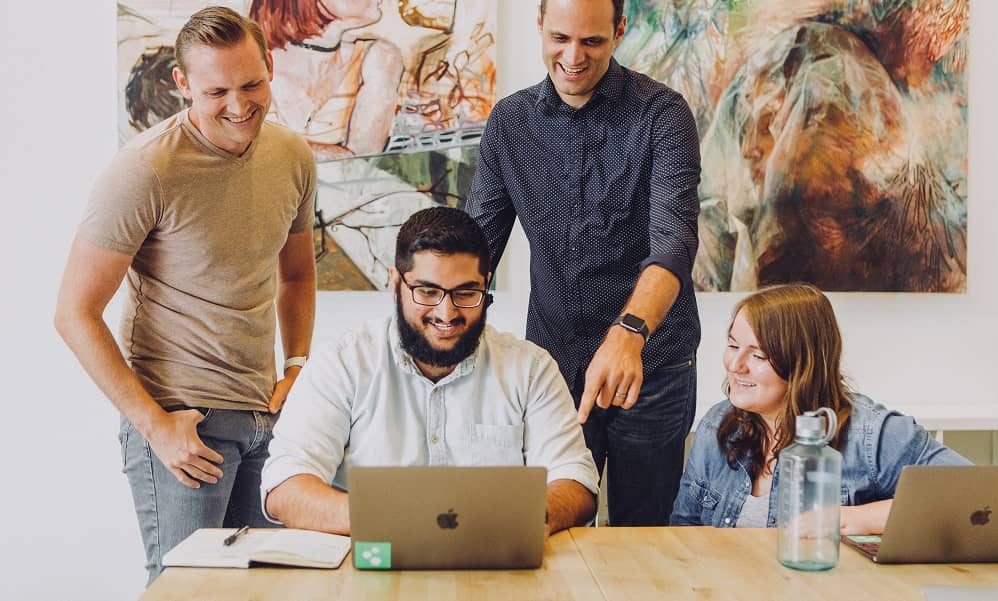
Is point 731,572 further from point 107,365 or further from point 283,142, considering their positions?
point 283,142

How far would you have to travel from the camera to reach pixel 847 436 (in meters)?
2.01

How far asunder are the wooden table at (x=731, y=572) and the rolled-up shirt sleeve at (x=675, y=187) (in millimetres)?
694

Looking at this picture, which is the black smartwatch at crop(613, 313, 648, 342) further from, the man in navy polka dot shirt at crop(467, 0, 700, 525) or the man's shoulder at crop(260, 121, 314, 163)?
the man's shoulder at crop(260, 121, 314, 163)

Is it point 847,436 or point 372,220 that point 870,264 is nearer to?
point 847,436

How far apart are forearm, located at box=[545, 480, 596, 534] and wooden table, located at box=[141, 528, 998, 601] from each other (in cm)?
10

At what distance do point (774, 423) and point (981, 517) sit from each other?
593 mm

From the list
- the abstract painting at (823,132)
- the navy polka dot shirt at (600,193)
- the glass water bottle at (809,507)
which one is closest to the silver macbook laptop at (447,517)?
the glass water bottle at (809,507)

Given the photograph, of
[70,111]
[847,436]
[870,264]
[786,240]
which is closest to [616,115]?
[847,436]

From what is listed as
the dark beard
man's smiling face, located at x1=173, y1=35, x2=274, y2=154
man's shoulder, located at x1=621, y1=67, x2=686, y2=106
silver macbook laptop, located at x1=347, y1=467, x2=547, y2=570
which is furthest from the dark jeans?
man's smiling face, located at x1=173, y1=35, x2=274, y2=154

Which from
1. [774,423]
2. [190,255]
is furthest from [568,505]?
[190,255]

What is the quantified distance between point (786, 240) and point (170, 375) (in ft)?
6.53

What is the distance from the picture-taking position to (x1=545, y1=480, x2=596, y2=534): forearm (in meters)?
1.73

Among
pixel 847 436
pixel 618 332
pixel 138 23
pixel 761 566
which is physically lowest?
pixel 761 566

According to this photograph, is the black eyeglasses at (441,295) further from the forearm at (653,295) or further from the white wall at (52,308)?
the white wall at (52,308)
